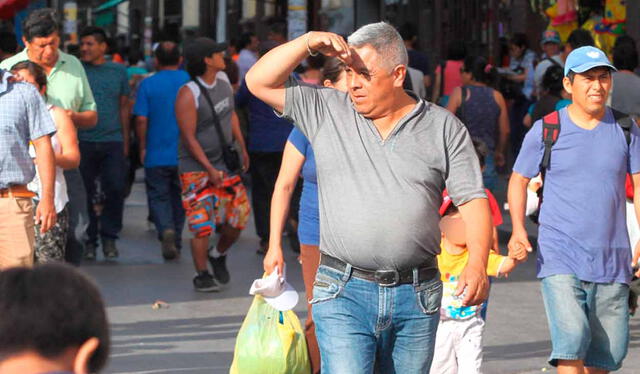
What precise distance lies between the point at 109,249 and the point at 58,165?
4.44m

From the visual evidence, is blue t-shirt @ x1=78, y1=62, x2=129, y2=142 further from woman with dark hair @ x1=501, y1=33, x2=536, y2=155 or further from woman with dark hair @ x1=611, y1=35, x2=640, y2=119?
woman with dark hair @ x1=501, y1=33, x2=536, y2=155

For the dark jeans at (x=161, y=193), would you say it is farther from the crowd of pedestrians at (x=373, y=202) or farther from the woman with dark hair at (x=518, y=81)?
the woman with dark hair at (x=518, y=81)

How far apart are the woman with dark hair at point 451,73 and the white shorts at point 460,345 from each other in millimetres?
8562

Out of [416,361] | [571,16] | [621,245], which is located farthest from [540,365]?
[571,16]

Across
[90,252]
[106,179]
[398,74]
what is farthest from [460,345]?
[90,252]

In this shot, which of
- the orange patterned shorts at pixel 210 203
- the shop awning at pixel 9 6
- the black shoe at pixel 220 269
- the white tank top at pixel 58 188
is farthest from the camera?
the shop awning at pixel 9 6

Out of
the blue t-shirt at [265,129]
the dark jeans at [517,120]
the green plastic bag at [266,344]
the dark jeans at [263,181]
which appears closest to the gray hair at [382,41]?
the green plastic bag at [266,344]

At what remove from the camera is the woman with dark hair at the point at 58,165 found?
7.18 meters

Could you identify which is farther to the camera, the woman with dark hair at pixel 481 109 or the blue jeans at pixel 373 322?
the woman with dark hair at pixel 481 109

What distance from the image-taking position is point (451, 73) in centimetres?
1493

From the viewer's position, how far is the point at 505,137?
12.1 metres

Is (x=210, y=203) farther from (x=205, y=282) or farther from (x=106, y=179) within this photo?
(x=106, y=179)

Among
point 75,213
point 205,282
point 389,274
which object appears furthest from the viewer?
point 205,282

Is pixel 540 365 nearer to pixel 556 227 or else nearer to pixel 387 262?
pixel 556 227
